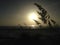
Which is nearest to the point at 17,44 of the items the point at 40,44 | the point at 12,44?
the point at 12,44

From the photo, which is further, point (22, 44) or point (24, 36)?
point (24, 36)

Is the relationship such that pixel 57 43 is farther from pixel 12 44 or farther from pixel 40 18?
pixel 12 44

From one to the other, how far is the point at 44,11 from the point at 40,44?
97.2 inches

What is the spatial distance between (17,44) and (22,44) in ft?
1.36

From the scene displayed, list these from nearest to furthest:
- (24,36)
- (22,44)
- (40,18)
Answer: (40,18), (22,44), (24,36)

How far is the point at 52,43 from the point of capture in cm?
1584

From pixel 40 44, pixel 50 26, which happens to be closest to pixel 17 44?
pixel 40 44

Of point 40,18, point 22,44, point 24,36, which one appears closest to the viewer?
point 40,18

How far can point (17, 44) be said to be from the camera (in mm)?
16141

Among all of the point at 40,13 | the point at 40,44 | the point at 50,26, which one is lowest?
the point at 40,44

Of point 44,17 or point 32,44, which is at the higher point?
point 44,17

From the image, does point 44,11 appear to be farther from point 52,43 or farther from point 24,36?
point 24,36

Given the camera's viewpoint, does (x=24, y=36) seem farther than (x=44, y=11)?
Yes

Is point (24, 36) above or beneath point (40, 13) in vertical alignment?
beneath
